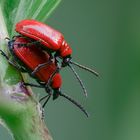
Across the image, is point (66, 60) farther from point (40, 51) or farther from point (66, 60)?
point (40, 51)

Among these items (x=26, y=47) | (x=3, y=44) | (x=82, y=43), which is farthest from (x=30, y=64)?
(x=82, y=43)

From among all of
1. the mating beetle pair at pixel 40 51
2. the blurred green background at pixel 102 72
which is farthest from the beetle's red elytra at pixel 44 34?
the blurred green background at pixel 102 72

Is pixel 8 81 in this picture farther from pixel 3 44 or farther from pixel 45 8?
pixel 45 8

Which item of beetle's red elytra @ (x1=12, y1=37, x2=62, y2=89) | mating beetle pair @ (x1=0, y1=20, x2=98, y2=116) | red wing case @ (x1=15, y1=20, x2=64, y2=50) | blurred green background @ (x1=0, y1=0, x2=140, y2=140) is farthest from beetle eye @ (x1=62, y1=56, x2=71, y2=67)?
blurred green background @ (x1=0, y1=0, x2=140, y2=140)

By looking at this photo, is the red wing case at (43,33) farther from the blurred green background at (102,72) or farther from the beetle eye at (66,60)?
the blurred green background at (102,72)

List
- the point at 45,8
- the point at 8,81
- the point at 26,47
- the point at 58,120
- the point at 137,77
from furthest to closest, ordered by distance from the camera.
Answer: the point at 137,77 < the point at 58,120 < the point at 26,47 < the point at 45,8 < the point at 8,81

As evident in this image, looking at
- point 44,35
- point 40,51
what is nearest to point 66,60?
point 44,35

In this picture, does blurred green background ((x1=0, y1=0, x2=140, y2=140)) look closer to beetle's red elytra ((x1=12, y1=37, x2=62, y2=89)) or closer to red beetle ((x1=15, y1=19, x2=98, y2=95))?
red beetle ((x1=15, y1=19, x2=98, y2=95))
